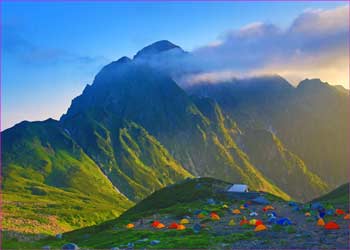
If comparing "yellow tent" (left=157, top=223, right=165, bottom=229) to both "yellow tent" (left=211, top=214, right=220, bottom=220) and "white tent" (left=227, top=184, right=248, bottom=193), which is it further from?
"white tent" (left=227, top=184, right=248, bottom=193)

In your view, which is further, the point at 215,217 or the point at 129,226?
Answer: the point at 215,217

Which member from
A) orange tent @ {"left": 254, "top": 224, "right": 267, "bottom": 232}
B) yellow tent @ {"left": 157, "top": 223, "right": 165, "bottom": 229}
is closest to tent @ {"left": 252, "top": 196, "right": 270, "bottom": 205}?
yellow tent @ {"left": 157, "top": 223, "right": 165, "bottom": 229}

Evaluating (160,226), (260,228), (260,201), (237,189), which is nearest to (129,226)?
(160,226)

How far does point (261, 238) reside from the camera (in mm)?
53844

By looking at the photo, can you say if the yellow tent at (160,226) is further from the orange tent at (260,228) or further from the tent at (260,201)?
the tent at (260,201)

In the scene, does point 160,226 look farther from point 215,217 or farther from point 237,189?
point 237,189

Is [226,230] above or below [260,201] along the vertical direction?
above

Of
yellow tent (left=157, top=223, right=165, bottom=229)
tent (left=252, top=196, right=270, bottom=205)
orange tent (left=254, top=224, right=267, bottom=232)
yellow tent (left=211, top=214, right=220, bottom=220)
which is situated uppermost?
orange tent (left=254, top=224, right=267, bottom=232)

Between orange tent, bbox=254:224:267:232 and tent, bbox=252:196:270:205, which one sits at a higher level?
orange tent, bbox=254:224:267:232

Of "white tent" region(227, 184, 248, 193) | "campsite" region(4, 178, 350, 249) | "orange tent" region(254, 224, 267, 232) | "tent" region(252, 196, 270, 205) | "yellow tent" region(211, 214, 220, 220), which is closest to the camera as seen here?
"campsite" region(4, 178, 350, 249)

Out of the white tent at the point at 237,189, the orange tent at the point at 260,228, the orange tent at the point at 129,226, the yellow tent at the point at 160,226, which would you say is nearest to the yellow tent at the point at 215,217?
the yellow tent at the point at 160,226

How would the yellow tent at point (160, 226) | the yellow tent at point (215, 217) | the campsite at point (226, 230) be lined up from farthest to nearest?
the yellow tent at point (215, 217)
the yellow tent at point (160, 226)
the campsite at point (226, 230)

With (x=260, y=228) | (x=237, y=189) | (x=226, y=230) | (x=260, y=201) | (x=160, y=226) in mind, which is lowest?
(x=260, y=201)

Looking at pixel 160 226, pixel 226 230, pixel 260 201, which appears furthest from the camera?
pixel 260 201
